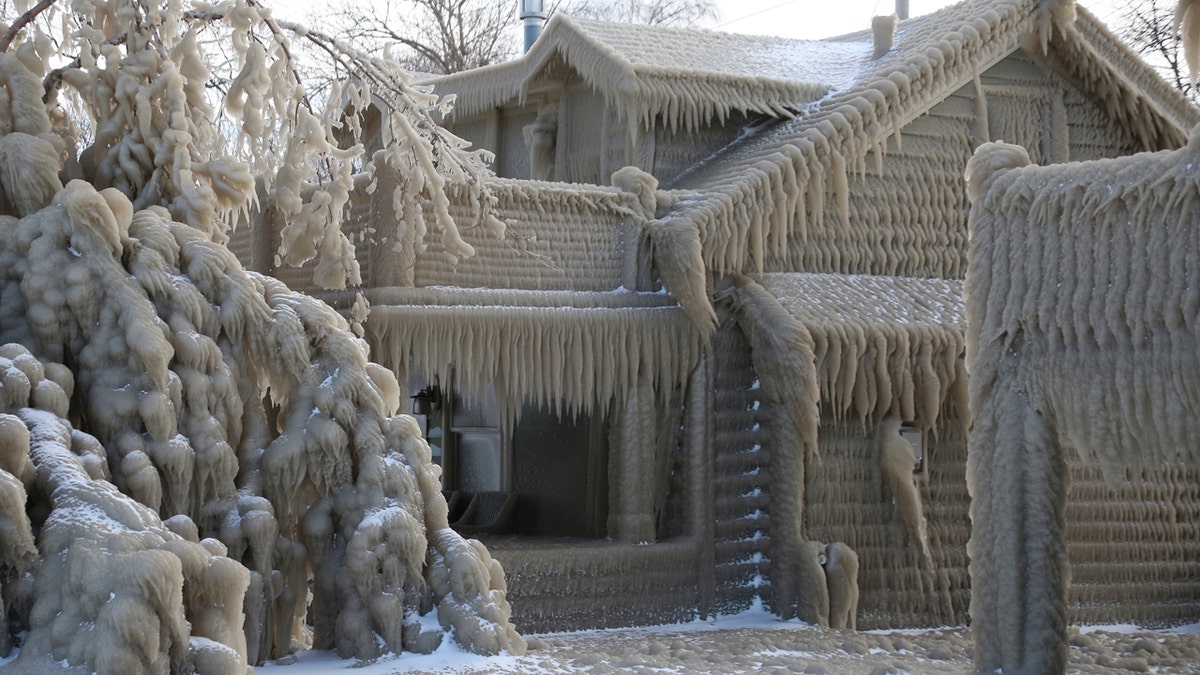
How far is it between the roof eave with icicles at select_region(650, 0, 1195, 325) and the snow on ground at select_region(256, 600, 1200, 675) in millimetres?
2468

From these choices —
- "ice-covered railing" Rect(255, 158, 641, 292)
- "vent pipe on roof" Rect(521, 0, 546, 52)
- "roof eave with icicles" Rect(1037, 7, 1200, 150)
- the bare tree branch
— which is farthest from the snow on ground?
"vent pipe on roof" Rect(521, 0, 546, 52)

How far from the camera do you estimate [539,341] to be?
10789mm

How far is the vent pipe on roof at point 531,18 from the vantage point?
63.1 feet

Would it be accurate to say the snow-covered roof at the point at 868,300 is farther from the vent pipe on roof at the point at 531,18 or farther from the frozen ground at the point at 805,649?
the vent pipe on roof at the point at 531,18

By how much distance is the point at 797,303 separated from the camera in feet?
38.0

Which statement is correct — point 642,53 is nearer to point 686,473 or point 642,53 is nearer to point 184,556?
point 686,473

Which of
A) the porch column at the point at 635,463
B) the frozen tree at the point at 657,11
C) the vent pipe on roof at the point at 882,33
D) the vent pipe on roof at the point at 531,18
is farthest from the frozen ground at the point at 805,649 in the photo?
the frozen tree at the point at 657,11

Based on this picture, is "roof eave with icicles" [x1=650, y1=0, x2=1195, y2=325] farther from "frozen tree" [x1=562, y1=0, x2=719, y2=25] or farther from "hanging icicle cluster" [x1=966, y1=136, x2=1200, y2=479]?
"frozen tree" [x1=562, y1=0, x2=719, y2=25]

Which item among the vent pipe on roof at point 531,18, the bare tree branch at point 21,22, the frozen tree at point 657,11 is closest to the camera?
the bare tree branch at point 21,22

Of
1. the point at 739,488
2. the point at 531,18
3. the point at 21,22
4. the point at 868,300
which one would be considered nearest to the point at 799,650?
the point at 739,488

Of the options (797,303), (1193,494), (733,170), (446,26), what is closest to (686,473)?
(797,303)

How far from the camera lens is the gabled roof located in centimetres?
1255

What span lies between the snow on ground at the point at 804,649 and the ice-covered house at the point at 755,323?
338mm

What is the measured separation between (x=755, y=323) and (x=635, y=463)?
57.0 inches
